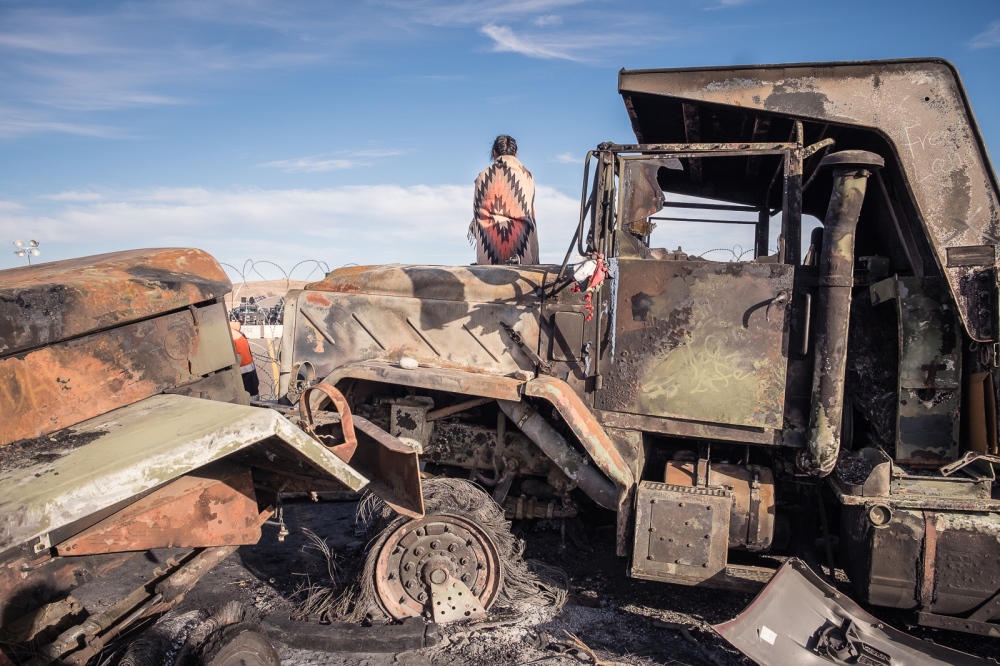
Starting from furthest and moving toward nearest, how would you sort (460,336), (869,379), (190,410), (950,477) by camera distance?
1. (460,336)
2. (869,379)
3. (950,477)
4. (190,410)

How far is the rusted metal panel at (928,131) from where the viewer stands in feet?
10.9

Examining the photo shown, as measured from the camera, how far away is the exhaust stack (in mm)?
3318

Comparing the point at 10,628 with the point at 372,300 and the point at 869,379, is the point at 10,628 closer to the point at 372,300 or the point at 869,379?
the point at 372,300

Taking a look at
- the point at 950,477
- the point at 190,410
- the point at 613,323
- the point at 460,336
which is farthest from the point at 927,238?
the point at 190,410

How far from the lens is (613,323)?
3.87 m

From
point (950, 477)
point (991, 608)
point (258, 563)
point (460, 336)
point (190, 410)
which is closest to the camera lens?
point (190, 410)

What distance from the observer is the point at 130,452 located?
213cm

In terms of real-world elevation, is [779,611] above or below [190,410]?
below

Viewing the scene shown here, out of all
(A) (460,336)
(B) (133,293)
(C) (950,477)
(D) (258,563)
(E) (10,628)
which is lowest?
(D) (258,563)

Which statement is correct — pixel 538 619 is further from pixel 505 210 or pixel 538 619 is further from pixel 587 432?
pixel 505 210

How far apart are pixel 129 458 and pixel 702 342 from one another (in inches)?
113

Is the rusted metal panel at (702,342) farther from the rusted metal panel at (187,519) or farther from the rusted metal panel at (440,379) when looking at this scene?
the rusted metal panel at (187,519)

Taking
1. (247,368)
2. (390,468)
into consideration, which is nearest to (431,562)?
(390,468)

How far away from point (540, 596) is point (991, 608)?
7.52ft
